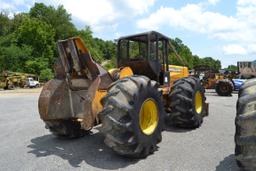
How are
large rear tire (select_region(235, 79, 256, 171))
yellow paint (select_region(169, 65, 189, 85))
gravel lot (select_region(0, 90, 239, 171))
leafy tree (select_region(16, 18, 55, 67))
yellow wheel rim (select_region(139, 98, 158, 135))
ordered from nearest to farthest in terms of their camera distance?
large rear tire (select_region(235, 79, 256, 171)), gravel lot (select_region(0, 90, 239, 171)), yellow wheel rim (select_region(139, 98, 158, 135)), yellow paint (select_region(169, 65, 189, 85)), leafy tree (select_region(16, 18, 55, 67))

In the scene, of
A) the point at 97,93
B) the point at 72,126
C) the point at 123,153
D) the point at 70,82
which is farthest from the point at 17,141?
the point at 123,153

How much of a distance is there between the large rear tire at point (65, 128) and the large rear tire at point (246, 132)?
393cm

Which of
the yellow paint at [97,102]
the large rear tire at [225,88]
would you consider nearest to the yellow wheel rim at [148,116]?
the yellow paint at [97,102]

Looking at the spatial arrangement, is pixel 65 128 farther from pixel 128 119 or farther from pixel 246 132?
pixel 246 132

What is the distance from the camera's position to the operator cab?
312 inches

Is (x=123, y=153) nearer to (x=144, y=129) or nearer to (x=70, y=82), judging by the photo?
(x=144, y=129)

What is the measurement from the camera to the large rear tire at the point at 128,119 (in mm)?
5281

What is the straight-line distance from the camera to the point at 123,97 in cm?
542

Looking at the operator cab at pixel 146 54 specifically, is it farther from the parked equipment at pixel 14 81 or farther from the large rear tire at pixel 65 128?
the parked equipment at pixel 14 81

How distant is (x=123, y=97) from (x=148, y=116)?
3.32ft

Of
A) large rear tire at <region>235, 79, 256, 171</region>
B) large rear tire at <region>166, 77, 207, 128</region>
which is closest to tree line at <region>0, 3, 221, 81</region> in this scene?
large rear tire at <region>166, 77, 207, 128</region>

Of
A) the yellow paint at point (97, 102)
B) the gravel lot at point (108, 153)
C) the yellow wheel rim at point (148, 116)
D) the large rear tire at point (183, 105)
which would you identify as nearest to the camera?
A: the gravel lot at point (108, 153)

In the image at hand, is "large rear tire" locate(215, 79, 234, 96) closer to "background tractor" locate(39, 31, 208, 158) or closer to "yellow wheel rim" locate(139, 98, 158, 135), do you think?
"background tractor" locate(39, 31, 208, 158)

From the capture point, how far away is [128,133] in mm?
5375
